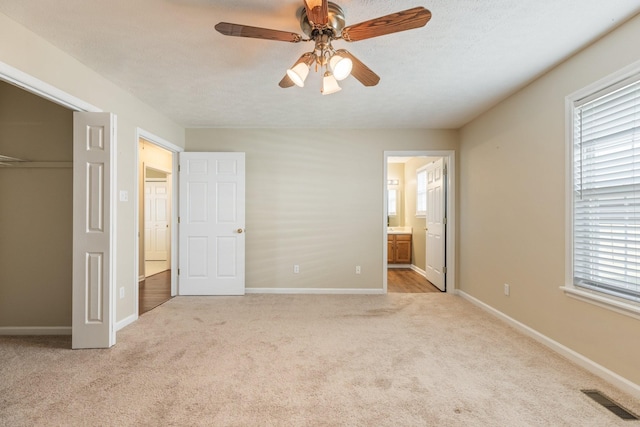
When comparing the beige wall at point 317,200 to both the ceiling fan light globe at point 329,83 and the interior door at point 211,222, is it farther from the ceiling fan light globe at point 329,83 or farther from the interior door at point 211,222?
the ceiling fan light globe at point 329,83

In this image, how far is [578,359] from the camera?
7.83 ft

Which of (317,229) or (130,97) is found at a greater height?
(130,97)

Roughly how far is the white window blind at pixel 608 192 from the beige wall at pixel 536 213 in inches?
5.7

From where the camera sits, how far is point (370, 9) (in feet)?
6.31

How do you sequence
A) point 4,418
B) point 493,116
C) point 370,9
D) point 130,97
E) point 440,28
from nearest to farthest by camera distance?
point 4,418 → point 370,9 → point 440,28 → point 130,97 → point 493,116

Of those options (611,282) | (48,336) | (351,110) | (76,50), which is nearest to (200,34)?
(76,50)

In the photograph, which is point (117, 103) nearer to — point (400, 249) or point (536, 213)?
point (536, 213)

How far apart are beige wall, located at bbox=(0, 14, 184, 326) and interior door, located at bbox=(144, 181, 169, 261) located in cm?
416

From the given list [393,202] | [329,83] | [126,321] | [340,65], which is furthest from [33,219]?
[393,202]

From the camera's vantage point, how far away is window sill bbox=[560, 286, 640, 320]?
1.98 meters

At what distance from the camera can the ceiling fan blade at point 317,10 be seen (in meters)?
1.54

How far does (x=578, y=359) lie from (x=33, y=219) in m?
5.08

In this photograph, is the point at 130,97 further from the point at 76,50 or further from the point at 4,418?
the point at 4,418

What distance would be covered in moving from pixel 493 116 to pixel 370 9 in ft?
8.19
